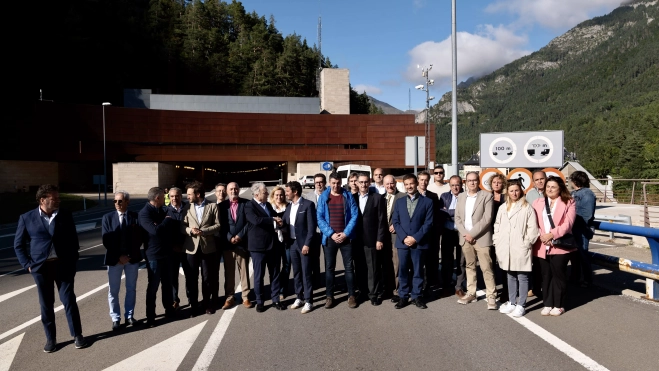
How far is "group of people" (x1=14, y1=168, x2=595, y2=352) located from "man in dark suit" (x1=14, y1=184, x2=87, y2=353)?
0.13 meters

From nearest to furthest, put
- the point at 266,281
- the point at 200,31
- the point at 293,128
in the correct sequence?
1. the point at 266,281
2. the point at 293,128
3. the point at 200,31

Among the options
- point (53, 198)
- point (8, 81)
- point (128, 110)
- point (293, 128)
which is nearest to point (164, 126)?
point (128, 110)

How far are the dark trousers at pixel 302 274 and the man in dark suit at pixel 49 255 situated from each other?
2732 mm

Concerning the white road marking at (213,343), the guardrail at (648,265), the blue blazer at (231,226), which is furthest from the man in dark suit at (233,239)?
the guardrail at (648,265)

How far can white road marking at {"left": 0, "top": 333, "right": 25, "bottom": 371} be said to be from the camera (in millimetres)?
4344

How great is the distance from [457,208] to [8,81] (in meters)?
69.4

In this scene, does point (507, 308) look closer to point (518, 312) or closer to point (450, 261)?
point (518, 312)

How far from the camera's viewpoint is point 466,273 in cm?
635

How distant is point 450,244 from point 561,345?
2.53m

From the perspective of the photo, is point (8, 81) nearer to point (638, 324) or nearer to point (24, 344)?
point (24, 344)

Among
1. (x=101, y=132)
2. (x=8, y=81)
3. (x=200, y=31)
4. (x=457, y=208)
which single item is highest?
(x=200, y=31)

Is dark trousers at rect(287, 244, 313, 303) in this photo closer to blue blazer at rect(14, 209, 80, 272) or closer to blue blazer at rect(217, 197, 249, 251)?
blue blazer at rect(217, 197, 249, 251)

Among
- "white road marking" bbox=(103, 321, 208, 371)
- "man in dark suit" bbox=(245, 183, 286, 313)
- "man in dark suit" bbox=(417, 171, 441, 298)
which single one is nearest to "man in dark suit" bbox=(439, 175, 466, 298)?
"man in dark suit" bbox=(417, 171, 441, 298)

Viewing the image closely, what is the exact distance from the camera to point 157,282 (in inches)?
221
